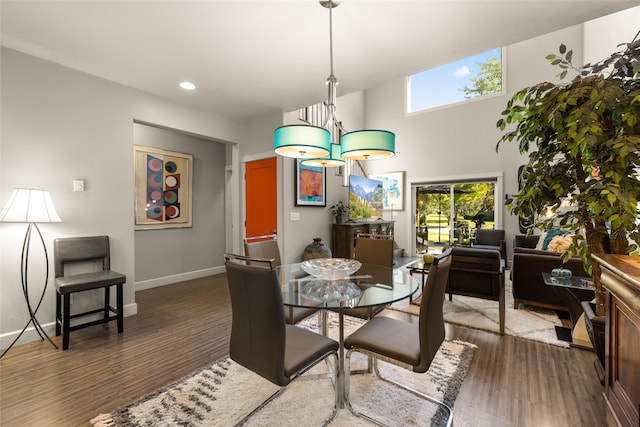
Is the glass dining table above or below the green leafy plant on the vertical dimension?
below

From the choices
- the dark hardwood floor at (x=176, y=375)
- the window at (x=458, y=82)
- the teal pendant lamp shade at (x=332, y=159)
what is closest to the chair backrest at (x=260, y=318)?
the dark hardwood floor at (x=176, y=375)

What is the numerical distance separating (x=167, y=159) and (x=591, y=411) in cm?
556

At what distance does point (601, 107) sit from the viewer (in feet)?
4.89

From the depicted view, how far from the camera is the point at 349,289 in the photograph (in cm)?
195

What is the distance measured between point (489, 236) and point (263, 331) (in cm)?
593

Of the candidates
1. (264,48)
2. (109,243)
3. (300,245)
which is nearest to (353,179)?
(300,245)

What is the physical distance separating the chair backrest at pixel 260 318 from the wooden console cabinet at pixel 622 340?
1.31 meters

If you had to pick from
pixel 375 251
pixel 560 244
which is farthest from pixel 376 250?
pixel 560 244

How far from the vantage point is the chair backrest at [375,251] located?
283 cm

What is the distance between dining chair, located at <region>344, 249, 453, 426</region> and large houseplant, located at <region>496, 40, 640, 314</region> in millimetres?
888

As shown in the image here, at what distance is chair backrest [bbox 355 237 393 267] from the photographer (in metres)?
2.83

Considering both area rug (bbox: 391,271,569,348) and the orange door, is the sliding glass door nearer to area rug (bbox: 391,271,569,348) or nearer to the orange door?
area rug (bbox: 391,271,569,348)

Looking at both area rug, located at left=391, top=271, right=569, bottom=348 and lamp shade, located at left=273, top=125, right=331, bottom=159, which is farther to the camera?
area rug, located at left=391, top=271, right=569, bottom=348

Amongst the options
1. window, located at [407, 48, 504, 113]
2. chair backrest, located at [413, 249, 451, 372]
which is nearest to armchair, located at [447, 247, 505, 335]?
chair backrest, located at [413, 249, 451, 372]
